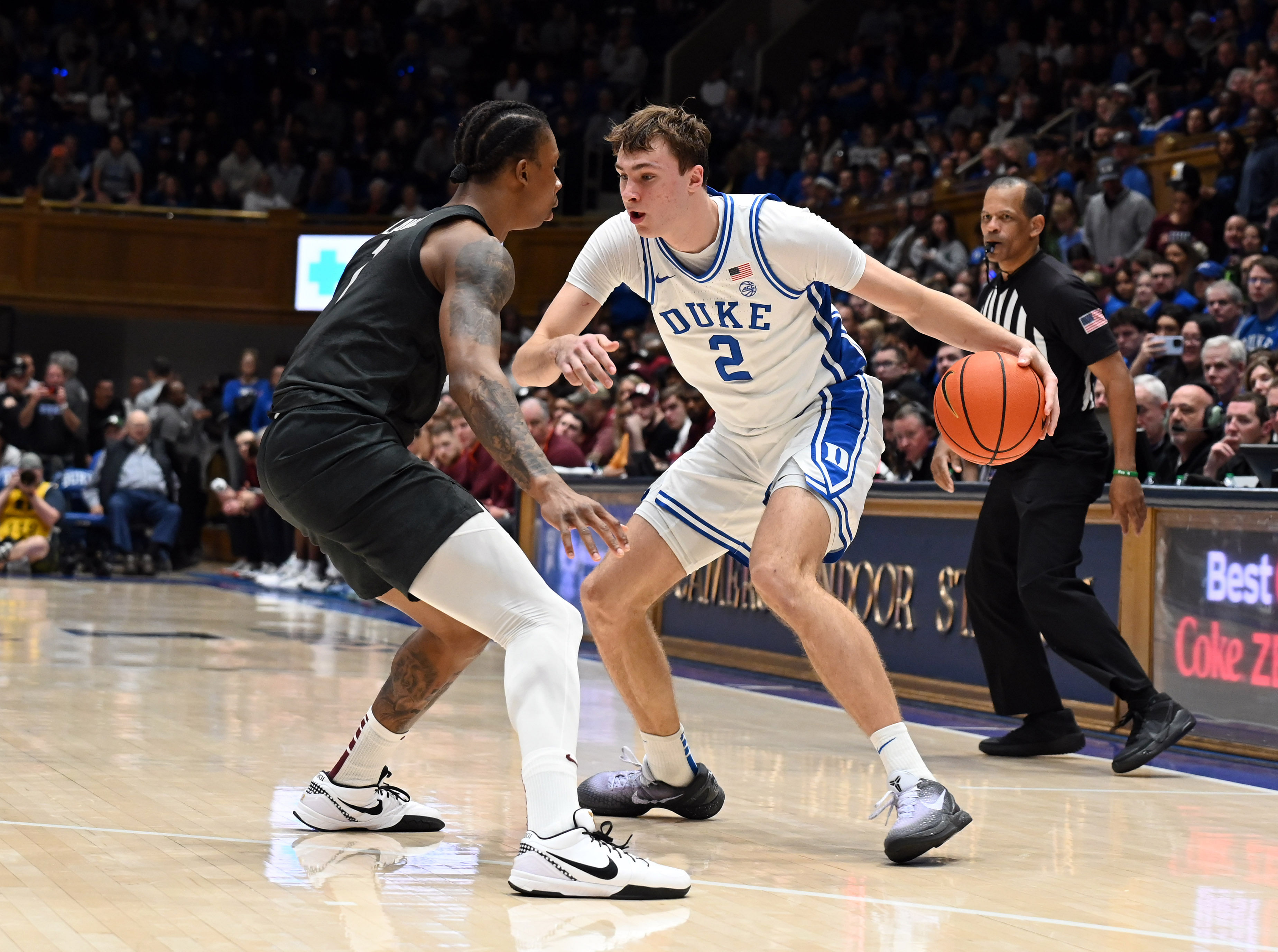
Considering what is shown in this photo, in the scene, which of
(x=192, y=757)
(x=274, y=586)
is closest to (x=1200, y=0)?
(x=274, y=586)

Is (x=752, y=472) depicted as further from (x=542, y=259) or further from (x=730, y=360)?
(x=542, y=259)

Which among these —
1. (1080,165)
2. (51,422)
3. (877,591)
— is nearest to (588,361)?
(877,591)

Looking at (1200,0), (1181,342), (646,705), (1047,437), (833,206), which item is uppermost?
(1200,0)

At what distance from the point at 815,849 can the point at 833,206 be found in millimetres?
12931

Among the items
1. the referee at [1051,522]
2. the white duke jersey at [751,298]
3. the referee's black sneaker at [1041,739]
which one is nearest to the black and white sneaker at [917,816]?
the white duke jersey at [751,298]

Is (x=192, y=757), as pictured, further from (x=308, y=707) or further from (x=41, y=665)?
(x=41, y=665)

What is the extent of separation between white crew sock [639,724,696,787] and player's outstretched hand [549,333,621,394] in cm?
130

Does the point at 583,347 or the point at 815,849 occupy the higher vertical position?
the point at 583,347

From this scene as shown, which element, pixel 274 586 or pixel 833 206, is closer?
pixel 274 586

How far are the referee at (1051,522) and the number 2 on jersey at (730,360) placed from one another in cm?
120

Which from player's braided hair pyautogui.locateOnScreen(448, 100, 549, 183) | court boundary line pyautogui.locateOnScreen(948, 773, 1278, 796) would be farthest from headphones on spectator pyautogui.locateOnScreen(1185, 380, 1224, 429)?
player's braided hair pyautogui.locateOnScreen(448, 100, 549, 183)

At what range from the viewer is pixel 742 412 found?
4.52 metres

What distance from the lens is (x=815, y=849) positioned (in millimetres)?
4102

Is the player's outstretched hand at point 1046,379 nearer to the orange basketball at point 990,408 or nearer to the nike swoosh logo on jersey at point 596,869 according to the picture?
the orange basketball at point 990,408
